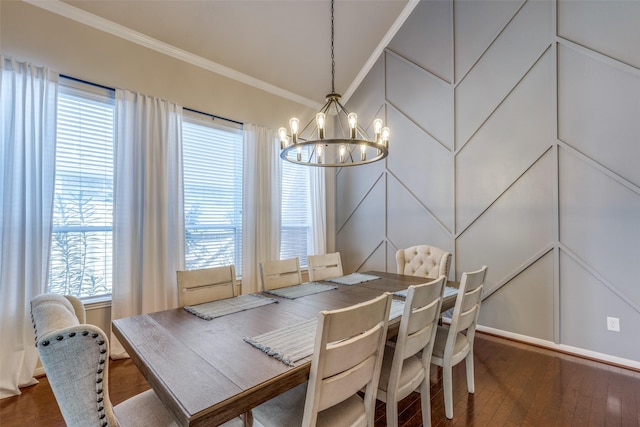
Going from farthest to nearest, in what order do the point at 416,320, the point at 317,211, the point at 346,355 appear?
the point at 317,211 < the point at 416,320 < the point at 346,355

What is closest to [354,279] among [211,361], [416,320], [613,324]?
[416,320]

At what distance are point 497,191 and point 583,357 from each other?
1.75 meters

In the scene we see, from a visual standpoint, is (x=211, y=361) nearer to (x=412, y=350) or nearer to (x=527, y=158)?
(x=412, y=350)

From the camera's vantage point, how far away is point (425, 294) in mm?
1572

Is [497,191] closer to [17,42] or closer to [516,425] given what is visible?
[516,425]

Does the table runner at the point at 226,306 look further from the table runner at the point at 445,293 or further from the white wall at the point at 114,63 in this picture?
the white wall at the point at 114,63

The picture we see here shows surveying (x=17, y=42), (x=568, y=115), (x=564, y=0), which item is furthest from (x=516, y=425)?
(x=17, y=42)

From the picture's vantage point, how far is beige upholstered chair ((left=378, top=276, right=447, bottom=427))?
1.51 m

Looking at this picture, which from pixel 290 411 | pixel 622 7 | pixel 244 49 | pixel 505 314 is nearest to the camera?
pixel 290 411

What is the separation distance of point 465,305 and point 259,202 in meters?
2.73

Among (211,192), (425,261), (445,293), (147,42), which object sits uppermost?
(147,42)

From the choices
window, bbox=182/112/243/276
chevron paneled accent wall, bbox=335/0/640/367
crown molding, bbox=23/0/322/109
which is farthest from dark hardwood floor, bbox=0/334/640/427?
crown molding, bbox=23/0/322/109

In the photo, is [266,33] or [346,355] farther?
[266,33]

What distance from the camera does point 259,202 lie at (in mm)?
3875
